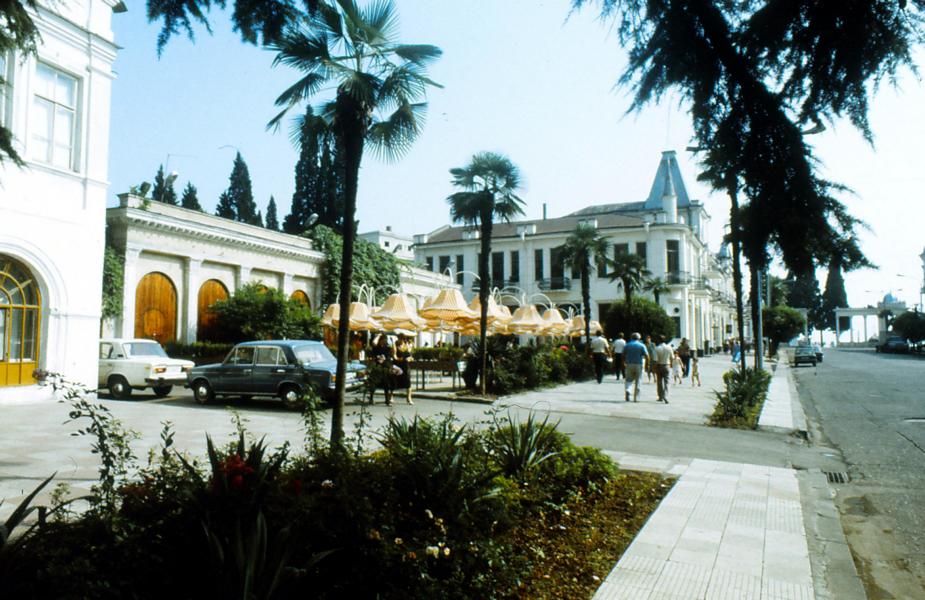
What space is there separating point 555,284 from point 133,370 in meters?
44.0

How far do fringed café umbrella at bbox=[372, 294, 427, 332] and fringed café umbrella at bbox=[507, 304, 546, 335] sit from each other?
19.0ft

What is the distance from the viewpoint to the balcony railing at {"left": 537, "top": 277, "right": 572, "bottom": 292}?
2235 inches

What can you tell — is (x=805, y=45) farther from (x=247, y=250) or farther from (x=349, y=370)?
(x=247, y=250)

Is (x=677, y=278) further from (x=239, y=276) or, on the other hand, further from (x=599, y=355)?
(x=239, y=276)

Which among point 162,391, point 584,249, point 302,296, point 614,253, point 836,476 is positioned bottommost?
point 836,476

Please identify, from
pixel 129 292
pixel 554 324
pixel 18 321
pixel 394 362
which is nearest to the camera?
pixel 18 321

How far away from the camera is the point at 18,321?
14.9 meters

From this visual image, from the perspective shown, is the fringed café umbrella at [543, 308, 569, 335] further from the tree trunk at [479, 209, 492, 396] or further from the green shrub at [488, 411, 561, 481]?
the green shrub at [488, 411, 561, 481]

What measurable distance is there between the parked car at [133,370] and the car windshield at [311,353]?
166 inches

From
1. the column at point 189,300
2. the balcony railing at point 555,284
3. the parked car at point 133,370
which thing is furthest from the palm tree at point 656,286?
the parked car at point 133,370

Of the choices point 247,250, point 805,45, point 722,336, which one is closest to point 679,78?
point 805,45

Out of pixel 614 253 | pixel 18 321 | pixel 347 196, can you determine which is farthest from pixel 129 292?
pixel 614 253

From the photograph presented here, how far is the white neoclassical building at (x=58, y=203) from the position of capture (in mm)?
14430

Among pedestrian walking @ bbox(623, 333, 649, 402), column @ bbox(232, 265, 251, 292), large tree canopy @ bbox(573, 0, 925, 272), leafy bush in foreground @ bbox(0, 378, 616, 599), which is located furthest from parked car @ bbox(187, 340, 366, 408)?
column @ bbox(232, 265, 251, 292)
